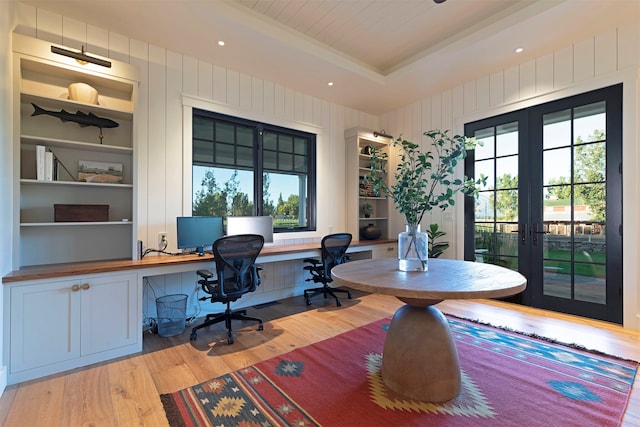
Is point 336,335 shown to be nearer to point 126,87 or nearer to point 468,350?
point 468,350

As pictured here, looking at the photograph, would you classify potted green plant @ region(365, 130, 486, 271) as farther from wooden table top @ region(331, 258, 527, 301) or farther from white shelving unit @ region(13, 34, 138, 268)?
white shelving unit @ region(13, 34, 138, 268)

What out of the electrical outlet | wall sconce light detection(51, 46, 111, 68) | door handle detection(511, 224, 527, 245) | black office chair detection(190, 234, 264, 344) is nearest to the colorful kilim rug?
black office chair detection(190, 234, 264, 344)

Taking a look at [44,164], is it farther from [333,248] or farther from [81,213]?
[333,248]

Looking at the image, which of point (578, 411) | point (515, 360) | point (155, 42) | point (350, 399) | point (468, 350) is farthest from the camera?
point (155, 42)

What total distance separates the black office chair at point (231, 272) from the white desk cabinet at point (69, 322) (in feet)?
1.81

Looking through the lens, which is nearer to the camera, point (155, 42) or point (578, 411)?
point (578, 411)

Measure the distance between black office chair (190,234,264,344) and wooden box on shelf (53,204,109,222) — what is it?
0.98 meters

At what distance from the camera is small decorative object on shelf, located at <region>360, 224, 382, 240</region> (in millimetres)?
4703

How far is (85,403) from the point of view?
177 cm

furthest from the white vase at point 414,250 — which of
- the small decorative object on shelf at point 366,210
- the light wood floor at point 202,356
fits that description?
the small decorative object on shelf at point 366,210

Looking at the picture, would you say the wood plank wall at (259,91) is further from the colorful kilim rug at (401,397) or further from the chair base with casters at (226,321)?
the colorful kilim rug at (401,397)

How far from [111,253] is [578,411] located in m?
3.71

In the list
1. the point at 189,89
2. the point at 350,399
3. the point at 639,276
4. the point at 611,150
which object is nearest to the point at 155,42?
the point at 189,89

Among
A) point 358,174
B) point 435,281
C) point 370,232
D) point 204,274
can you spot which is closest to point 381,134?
point 358,174
